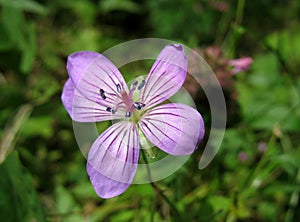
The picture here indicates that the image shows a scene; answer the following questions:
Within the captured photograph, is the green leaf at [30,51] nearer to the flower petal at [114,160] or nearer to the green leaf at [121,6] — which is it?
the green leaf at [121,6]

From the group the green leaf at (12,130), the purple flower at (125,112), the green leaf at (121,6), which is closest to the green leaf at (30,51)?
the green leaf at (12,130)

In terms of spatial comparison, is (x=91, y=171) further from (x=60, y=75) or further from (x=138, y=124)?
(x=60, y=75)

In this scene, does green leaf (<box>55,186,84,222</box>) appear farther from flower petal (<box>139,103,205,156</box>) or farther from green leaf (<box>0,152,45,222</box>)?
flower petal (<box>139,103,205,156</box>)

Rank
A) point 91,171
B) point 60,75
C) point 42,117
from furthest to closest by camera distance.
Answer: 1. point 60,75
2. point 42,117
3. point 91,171

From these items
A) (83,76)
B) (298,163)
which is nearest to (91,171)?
(83,76)

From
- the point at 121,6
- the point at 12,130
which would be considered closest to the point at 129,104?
the point at 12,130

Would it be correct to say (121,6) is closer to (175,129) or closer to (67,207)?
(67,207)
